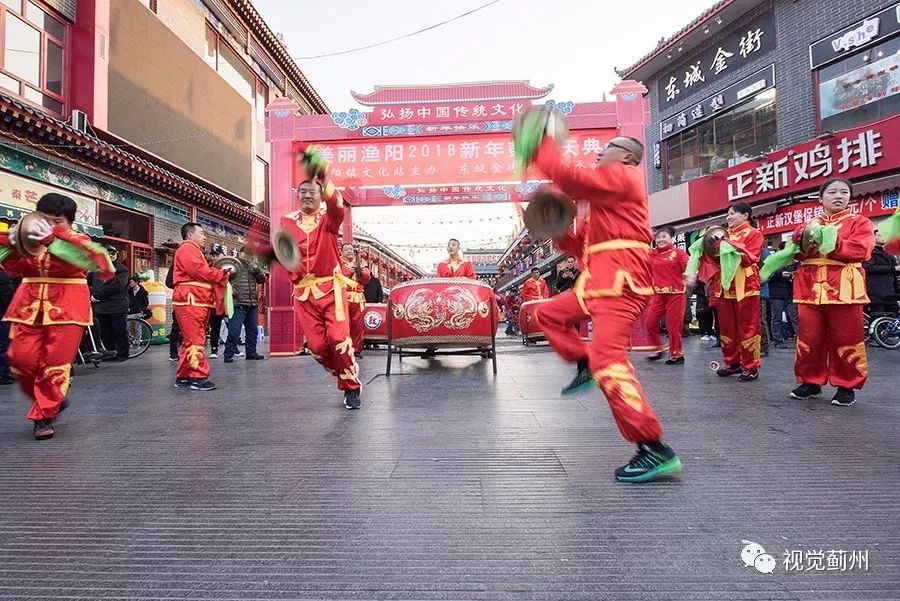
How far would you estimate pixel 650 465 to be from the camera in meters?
2.06

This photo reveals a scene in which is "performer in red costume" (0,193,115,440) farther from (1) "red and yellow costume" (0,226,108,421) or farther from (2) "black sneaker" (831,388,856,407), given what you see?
(2) "black sneaker" (831,388,856,407)

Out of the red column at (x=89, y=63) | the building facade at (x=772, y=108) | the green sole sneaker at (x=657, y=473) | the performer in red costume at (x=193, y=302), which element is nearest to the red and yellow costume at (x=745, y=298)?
the green sole sneaker at (x=657, y=473)

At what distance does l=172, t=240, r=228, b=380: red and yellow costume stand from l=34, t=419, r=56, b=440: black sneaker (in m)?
1.79

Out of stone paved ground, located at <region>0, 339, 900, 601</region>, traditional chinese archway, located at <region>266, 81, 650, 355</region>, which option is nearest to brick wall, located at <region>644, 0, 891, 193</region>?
traditional chinese archway, located at <region>266, 81, 650, 355</region>

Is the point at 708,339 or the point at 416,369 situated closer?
the point at 416,369

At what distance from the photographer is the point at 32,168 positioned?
8.10 meters

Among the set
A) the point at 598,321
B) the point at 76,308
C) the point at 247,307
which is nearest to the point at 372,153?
the point at 247,307

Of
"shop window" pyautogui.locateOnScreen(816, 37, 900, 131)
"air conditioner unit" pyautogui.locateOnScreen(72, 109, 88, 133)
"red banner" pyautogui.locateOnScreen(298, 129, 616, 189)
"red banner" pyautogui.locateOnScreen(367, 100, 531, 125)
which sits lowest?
"red banner" pyautogui.locateOnScreen(298, 129, 616, 189)

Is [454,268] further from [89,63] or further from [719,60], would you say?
[719,60]

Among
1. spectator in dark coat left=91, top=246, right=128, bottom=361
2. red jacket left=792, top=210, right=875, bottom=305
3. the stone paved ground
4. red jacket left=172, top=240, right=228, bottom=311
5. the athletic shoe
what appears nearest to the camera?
the stone paved ground

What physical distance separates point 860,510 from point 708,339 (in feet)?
26.9

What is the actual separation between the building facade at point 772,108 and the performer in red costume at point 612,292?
9.51 m

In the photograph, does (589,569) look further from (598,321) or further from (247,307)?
(247,307)

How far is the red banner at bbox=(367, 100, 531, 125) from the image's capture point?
27.6ft
